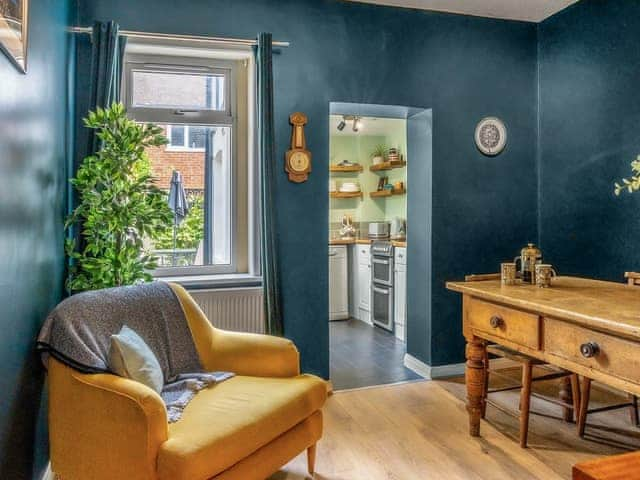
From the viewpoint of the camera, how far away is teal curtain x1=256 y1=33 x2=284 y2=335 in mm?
Answer: 3148

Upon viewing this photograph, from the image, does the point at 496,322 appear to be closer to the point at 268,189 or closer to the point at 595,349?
the point at 595,349

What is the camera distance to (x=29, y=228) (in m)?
1.88

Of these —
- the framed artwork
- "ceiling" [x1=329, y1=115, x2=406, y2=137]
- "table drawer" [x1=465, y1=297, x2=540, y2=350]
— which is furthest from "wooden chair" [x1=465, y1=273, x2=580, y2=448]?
"ceiling" [x1=329, y1=115, x2=406, y2=137]

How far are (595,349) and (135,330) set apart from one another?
74.7 inches

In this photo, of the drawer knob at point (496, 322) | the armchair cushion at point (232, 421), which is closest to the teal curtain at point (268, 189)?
the armchair cushion at point (232, 421)

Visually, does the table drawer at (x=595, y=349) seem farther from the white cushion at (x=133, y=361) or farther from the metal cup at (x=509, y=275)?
the white cushion at (x=133, y=361)

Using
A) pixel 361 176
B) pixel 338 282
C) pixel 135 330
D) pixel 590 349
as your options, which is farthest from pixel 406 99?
pixel 361 176

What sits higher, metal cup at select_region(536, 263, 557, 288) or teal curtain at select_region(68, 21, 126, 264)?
teal curtain at select_region(68, 21, 126, 264)

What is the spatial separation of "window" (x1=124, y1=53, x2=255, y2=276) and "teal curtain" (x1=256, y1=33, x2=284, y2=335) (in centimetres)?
30

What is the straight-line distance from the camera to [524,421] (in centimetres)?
251

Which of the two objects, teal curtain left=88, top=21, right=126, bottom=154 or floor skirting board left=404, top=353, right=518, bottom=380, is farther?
floor skirting board left=404, top=353, right=518, bottom=380

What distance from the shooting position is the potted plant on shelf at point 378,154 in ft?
20.8

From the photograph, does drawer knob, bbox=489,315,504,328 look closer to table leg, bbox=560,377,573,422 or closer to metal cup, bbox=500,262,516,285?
metal cup, bbox=500,262,516,285

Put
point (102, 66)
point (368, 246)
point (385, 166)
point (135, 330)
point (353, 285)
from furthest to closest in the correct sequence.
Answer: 1. point (385, 166)
2. point (353, 285)
3. point (368, 246)
4. point (102, 66)
5. point (135, 330)
